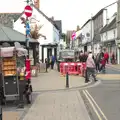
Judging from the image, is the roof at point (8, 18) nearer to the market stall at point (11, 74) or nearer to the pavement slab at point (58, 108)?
the pavement slab at point (58, 108)

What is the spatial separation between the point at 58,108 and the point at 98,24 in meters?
78.3

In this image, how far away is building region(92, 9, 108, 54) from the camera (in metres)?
81.9

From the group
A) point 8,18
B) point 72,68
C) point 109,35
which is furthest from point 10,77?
point 8,18

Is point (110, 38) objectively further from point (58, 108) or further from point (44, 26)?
point (58, 108)

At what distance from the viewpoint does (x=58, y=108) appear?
495 inches

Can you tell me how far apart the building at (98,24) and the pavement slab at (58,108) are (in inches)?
2535

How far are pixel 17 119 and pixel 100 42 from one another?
70485mm

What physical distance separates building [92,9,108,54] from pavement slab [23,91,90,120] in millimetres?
64395

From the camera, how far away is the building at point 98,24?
269 ft

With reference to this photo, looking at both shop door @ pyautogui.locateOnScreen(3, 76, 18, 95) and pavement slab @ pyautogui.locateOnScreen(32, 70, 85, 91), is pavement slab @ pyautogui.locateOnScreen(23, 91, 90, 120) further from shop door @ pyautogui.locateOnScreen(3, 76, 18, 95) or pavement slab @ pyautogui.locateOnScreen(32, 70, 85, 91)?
pavement slab @ pyautogui.locateOnScreen(32, 70, 85, 91)

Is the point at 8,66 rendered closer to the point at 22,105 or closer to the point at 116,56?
the point at 22,105

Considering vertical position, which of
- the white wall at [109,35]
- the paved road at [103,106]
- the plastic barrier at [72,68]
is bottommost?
the paved road at [103,106]

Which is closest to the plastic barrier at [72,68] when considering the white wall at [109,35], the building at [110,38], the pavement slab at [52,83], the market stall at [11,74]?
the pavement slab at [52,83]

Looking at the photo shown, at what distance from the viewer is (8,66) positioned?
42.1 feet
